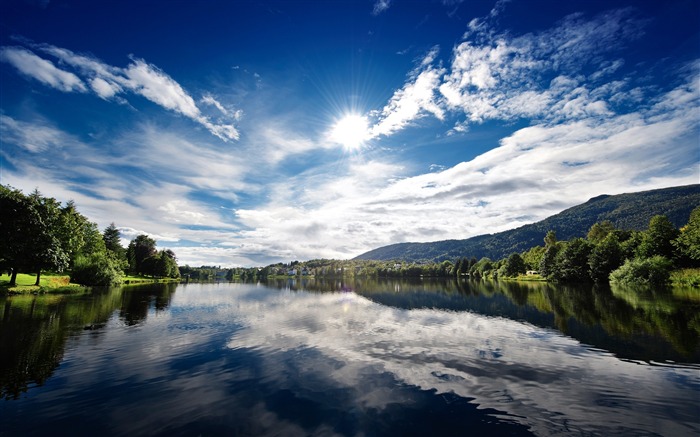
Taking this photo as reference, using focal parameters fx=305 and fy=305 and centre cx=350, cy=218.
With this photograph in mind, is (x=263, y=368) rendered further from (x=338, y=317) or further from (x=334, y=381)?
(x=338, y=317)

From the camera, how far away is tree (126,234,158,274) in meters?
147

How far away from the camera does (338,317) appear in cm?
4100

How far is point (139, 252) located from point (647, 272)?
193m

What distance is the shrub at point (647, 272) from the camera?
248 ft

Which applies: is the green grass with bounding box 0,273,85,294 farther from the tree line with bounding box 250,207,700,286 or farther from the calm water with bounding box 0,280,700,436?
the tree line with bounding box 250,207,700,286

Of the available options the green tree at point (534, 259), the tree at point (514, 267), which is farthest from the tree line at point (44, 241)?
the green tree at point (534, 259)

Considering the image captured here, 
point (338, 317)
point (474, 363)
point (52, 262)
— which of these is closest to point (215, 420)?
point (474, 363)

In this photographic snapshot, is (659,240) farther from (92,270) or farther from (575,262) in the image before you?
(92,270)

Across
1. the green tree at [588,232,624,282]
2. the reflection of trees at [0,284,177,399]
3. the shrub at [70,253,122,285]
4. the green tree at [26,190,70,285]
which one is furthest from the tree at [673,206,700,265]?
the shrub at [70,253,122,285]

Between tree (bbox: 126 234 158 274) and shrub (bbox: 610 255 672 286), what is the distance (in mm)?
185822

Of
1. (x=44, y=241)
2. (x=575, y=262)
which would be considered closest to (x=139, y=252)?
(x=44, y=241)

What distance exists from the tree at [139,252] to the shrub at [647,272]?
18582 centimetres

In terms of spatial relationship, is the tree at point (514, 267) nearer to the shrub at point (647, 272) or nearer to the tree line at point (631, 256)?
the tree line at point (631, 256)

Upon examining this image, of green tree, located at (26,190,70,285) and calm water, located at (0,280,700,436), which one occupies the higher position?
green tree, located at (26,190,70,285)
